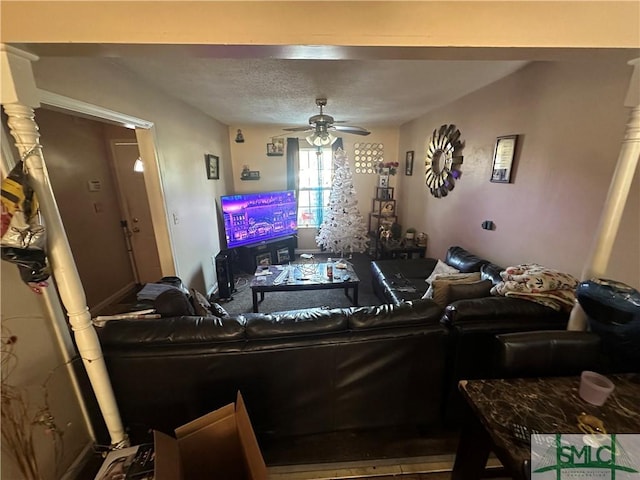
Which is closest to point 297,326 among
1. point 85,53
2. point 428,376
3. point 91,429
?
point 428,376

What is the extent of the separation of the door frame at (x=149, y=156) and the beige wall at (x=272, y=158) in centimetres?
273

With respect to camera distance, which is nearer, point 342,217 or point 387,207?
point 342,217

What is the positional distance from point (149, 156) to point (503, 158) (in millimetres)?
3407

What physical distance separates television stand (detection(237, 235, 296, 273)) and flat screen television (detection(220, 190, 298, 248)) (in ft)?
0.31

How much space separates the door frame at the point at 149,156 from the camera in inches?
69.4

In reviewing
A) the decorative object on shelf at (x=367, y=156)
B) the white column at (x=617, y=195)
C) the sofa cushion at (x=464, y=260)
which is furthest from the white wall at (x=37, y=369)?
the decorative object on shelf at (x=367, y=156)

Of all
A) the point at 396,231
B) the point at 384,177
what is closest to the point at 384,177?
the point at 384,177

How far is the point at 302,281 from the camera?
3.21 metres

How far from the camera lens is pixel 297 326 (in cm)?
151

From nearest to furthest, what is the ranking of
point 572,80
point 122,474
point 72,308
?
1. point 122,474
2. point 72,308
3. point 572,80

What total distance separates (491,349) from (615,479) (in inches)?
31.6

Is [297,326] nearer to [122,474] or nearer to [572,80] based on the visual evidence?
[122,474]

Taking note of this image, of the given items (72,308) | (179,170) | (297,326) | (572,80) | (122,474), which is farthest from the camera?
(179,170)

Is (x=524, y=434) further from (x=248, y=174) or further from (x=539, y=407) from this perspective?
(x=248, y=174)
